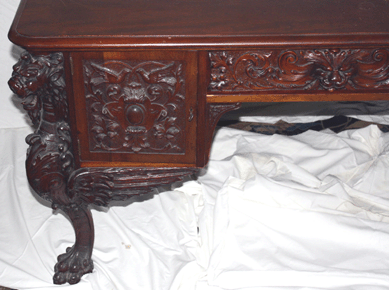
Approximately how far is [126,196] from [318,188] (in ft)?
2.41

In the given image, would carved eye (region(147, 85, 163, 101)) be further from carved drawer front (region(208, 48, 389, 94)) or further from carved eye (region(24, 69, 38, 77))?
carved eye (region(24, 69, 38, 77))

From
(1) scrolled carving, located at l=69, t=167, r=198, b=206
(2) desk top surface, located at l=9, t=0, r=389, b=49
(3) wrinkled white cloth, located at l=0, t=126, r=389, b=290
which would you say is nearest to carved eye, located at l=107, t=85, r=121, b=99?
(2) desk top surface, located at l=9, t=0, r=389, b=49

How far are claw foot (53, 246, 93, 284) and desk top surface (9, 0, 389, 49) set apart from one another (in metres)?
0.69

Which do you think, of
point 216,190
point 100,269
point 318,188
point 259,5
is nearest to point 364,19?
point 259,5

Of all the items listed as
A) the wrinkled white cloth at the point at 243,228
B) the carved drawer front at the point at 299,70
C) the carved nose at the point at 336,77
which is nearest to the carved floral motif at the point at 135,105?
the carved drawer front at the point at 299,70

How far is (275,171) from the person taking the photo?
1.79 m

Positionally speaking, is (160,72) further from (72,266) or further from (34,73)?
(72,266)

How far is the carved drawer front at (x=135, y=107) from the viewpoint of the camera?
113cm

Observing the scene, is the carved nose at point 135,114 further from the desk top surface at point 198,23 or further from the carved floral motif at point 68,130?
the desk top surface at point 198,23

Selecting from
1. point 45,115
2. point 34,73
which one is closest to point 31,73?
point 34,73

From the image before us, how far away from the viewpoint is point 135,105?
1188mm

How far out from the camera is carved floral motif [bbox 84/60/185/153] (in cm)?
114

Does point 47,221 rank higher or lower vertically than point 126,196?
lower

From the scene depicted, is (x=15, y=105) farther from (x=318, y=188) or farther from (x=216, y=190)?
(x=318, y=188)
